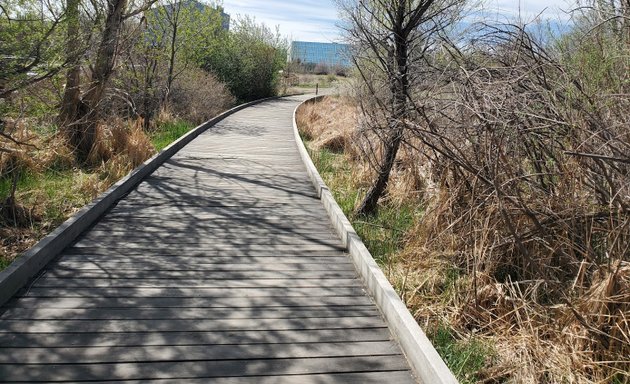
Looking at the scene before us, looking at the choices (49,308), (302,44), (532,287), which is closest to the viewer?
(49,308)

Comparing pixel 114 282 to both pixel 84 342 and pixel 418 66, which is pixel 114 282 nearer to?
pixel 84 342

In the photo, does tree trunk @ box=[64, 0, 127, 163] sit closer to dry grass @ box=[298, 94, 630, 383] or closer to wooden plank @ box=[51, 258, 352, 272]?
wooden plank @ box=[51, 258, 352, 272]

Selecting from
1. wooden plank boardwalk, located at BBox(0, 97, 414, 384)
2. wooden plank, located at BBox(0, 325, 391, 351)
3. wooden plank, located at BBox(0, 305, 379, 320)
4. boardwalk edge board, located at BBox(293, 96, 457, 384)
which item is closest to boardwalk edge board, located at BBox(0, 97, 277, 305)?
wooden plank boardwalk, located at BBox(0, 97, 414, 384)

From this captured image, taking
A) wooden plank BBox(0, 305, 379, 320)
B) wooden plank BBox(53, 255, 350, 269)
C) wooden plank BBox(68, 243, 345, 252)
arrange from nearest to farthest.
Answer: wooden plank BBox(0, 305, 379, 320) → wooden plank BBox(53, 255, 350, 269) → wooden plank BBox(68, 243, 345, 252)

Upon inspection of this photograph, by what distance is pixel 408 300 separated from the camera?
449 centimetres

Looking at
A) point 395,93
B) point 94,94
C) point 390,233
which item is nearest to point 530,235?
point 390,233

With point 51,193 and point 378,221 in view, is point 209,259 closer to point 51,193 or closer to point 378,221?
point 378,221

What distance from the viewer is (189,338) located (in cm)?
365

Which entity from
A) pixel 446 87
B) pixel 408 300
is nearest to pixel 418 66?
pixel 446 87

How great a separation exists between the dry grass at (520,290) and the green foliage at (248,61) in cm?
2234

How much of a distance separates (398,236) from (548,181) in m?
1.73

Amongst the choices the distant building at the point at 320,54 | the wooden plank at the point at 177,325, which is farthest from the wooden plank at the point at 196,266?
the distant building at the point at 320,54

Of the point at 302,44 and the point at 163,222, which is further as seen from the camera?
the point at 302,44

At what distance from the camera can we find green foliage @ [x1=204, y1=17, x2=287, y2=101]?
27.2 meters
